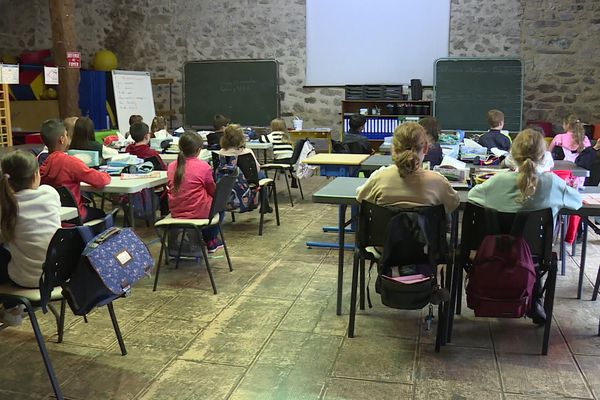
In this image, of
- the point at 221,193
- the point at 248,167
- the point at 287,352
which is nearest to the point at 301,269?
the point at 221,193

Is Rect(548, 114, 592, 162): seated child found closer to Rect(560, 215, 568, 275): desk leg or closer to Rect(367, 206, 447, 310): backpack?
Rect(560, 215, 568, 275): desk leg

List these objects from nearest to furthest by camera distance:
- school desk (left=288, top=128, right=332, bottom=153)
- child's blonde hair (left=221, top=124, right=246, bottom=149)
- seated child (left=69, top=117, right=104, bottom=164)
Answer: seated child (left=69, top=117, right=104, bottom=164)
child's blonde hair (left=221, top=124, right=246, bottom=149)
school desk (left=288, top=128, right=332, bottom=153)

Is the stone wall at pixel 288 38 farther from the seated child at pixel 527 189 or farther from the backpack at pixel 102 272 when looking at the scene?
the backpack at pixel 102 272

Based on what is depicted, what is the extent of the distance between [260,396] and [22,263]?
1206 millimetres

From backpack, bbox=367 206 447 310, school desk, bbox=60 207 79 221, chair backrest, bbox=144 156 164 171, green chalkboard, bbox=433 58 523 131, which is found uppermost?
green chalkboard, bbox=433 58 523 131

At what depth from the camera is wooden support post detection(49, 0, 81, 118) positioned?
8250 mm

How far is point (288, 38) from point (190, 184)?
6.64 m

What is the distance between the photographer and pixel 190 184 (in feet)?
13.5

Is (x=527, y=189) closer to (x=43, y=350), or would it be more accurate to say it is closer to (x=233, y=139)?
(x=43, y=350)

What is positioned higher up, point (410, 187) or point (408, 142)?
point (408, 142)

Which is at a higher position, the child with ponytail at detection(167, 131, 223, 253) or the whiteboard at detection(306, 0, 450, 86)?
the whiteboard at detection(306, 0, 450, 86)

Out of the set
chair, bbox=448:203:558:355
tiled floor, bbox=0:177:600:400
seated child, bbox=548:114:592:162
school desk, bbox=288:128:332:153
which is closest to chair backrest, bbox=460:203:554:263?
chair, bbox=448:203:558:355

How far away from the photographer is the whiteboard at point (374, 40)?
9508 millimetres

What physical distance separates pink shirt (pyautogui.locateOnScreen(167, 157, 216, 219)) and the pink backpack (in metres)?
2.02
